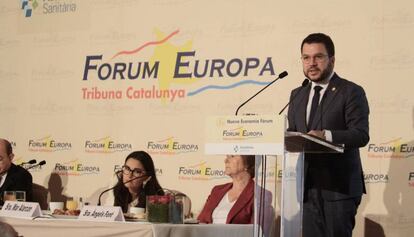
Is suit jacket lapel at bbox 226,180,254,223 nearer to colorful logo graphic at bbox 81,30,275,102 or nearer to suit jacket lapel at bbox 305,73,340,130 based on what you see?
suit jacket lapel at bbox 305,73,340,130

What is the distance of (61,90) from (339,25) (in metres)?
2.80

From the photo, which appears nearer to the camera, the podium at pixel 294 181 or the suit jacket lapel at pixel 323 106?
the podium at pixel 294 181

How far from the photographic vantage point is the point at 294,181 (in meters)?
3.99

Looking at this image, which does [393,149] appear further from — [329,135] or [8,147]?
[8,147]

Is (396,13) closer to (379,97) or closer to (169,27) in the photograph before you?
(379,97)

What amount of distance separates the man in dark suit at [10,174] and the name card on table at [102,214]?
266 centimetres

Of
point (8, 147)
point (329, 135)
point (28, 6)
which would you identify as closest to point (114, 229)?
point (329, 135)

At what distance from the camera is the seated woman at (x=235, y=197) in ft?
16.7

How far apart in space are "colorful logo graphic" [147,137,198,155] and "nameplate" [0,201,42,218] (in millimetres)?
2230

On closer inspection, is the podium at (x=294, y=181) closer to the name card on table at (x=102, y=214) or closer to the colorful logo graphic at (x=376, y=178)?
the name card on table at (x=102, y=214)

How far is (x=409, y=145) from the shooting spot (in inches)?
223

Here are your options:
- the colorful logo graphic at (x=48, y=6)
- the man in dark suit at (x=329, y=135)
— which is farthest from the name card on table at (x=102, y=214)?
the colorful logo graphic at (x=48, y=6)

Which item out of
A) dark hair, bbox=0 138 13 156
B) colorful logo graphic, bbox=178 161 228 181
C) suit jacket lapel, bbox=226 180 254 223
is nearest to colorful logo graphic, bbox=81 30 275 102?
colorful logo graphic, bbox=178 161 228 181

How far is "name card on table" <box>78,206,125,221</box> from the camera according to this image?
4.11 m
